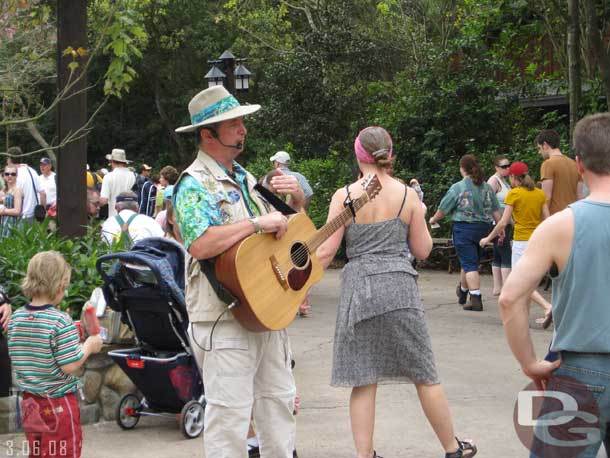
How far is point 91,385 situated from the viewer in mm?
6754

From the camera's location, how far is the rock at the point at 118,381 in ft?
22.5

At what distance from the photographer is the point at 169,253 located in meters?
6.44

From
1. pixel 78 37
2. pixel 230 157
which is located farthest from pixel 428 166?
pixel 230 157

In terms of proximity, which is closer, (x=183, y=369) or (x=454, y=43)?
(x=183, y=369)

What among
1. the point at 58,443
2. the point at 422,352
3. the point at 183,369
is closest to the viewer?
the point at 58,443

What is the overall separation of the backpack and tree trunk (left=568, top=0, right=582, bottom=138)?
8659 millimetres

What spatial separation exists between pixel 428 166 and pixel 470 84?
1860mm

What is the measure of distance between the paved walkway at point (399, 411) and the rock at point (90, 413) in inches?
3.1

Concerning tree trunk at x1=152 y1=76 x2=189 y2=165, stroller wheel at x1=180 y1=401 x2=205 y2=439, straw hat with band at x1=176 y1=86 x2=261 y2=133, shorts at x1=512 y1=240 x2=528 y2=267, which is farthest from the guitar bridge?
tree trunk at x1=152 y1=76 x2=189 y2=165

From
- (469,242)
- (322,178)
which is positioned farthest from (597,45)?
(322,178)

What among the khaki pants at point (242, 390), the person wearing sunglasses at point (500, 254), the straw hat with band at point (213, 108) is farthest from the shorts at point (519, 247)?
the straw hat with band at point (213, 108)

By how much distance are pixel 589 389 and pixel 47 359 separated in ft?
8.80

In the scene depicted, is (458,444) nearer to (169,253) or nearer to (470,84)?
(169,253)

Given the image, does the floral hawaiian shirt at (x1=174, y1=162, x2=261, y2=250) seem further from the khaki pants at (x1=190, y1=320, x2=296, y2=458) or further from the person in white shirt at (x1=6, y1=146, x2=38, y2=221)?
the person in white shirt at (x1=6, y1=146, x2=38, y2=221)
